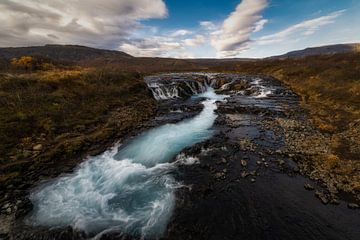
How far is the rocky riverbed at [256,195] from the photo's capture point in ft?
25.8

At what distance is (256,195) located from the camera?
31.9 feet

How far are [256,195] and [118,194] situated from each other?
6.88m

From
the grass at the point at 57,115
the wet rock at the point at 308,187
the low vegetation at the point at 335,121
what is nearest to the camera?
the wet rock at the point at 308,187

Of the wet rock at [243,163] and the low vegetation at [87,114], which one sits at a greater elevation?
the low vegetation at [87,114]

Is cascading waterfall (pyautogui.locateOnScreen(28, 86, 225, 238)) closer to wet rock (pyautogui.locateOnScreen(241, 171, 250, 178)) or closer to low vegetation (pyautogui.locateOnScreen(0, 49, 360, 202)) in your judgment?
low vegetation (pyautogui.locateOnScreen(0, 49, 360, 202))

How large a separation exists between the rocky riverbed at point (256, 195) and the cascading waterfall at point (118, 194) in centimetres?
45

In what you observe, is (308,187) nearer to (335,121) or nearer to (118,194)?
(118,194)

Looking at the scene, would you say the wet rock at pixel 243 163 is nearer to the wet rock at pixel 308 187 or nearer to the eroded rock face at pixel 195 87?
the wet rock at pixel 308 187

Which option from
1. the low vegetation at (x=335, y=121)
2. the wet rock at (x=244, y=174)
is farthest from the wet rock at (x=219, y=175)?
the low vegetation at (x=335, y=121)

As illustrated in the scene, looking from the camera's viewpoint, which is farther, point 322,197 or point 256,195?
point 256,195

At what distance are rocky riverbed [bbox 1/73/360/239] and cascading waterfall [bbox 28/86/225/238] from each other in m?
0.45

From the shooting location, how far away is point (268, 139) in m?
15.8

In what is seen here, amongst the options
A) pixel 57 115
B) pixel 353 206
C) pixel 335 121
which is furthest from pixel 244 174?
pixel 57 115

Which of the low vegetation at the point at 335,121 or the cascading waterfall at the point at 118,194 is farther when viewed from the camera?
the low vegetation at the point at 335,121
